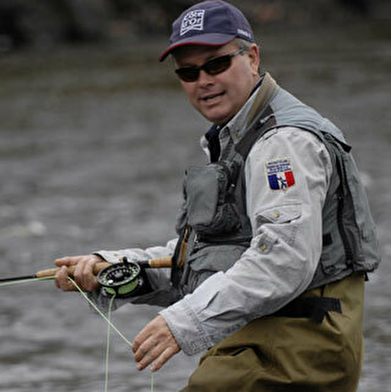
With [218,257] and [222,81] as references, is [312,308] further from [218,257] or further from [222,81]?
[222,81]

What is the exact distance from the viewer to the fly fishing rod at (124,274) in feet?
10.9

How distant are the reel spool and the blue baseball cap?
27.7 inches

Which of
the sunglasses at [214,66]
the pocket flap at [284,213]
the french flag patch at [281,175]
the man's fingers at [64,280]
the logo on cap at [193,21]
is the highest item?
the logo on cap at [193,21]

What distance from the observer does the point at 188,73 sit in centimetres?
320

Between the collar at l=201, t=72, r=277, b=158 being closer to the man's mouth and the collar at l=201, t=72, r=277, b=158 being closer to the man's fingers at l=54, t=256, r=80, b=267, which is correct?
the man's mouth

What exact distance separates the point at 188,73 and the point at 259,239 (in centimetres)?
65

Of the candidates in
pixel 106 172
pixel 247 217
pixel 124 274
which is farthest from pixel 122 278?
pixel 106 172

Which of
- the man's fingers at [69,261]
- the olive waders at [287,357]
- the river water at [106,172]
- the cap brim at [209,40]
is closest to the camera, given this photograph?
the olive waders at [287,357]

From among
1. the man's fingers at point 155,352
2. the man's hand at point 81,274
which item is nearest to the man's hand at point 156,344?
the man's fingers at point 155,352

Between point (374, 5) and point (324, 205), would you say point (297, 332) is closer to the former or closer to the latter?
point (324, 205)

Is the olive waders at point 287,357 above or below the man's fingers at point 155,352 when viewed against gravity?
below

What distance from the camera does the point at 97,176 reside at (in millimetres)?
12820

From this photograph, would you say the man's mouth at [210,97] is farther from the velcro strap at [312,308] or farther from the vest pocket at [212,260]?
the velcro strap at [312,308]

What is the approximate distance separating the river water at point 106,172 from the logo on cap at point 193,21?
2709 millimetres
